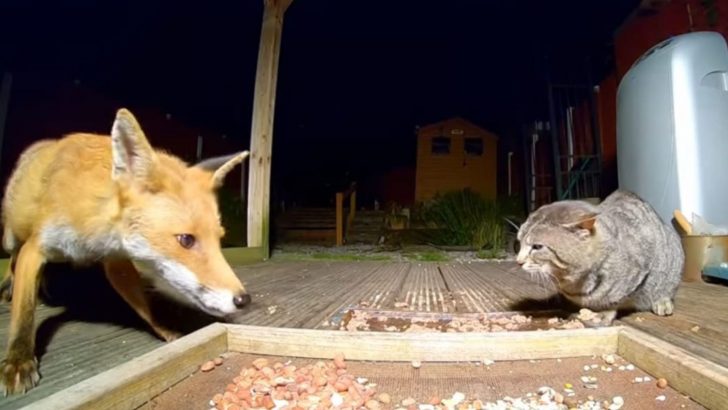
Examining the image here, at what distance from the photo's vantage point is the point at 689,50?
288 centimetres

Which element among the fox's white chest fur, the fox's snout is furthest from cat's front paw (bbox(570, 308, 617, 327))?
the fox's white chest fur

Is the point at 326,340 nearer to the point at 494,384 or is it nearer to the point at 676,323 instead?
the point at 494,384

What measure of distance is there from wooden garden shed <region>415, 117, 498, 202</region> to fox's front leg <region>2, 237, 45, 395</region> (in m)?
10.2

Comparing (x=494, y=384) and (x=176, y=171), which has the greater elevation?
(x=176, y=171)

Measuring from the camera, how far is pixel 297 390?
1.08 meters

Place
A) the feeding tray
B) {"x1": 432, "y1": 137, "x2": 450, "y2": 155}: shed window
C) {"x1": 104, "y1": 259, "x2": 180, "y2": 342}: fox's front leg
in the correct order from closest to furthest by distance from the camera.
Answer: the feeding tray, {"x1": 104, "y1": 259, "x2": 180, "y2": 342}: fox's front leg, {"x1": 432, "y1": 137, "x2": 450, "y2": 155}: shed window

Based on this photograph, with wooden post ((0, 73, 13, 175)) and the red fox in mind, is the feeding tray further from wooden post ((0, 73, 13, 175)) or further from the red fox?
wooden post ((0, 73, 13, 175))

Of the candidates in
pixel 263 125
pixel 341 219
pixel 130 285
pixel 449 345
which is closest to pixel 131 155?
pixel 130 285

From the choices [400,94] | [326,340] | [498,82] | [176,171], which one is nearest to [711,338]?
[326,340]

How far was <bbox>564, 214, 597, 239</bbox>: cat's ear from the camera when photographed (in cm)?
169

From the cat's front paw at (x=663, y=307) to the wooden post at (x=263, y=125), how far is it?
341 cm

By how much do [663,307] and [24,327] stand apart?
2506mm

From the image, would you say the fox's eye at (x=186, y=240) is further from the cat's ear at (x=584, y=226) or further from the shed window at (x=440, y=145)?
the shed window at (x=440, y=145)

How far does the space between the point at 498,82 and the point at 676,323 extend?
7.10 m
